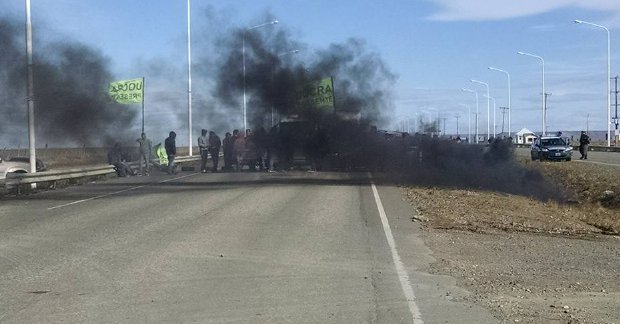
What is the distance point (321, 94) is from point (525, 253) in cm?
1987

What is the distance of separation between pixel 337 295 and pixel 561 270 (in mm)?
3584

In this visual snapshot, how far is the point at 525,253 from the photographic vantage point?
1047 centimetres

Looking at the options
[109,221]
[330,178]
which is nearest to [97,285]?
[109,221]

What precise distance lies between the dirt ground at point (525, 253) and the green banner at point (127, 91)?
11.5m

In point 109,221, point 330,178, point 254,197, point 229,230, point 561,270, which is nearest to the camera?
point 561,270

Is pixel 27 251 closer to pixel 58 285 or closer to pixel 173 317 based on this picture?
pixel 58 285

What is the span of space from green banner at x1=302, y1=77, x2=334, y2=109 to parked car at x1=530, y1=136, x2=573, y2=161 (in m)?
17.5

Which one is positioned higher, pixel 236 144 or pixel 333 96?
pixel 333 96

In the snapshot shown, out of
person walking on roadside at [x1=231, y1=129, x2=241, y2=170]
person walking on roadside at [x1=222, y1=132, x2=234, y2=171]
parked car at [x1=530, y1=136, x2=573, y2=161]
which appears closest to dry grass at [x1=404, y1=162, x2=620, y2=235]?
person walking on roadside at [x1=231, y1=129, x2=241, y2=170]

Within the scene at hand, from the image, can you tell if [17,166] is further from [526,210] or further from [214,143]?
[526,210]

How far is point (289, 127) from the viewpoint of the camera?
29.1 metres

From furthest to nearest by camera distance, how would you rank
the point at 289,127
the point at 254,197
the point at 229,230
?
the point at 289,127, the point at 254,197, the point at 229,230

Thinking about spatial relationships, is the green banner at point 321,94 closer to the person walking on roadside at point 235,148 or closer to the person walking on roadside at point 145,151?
the person walking on roadside at point 235,148

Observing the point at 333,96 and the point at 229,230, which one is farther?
the point at 333,96
